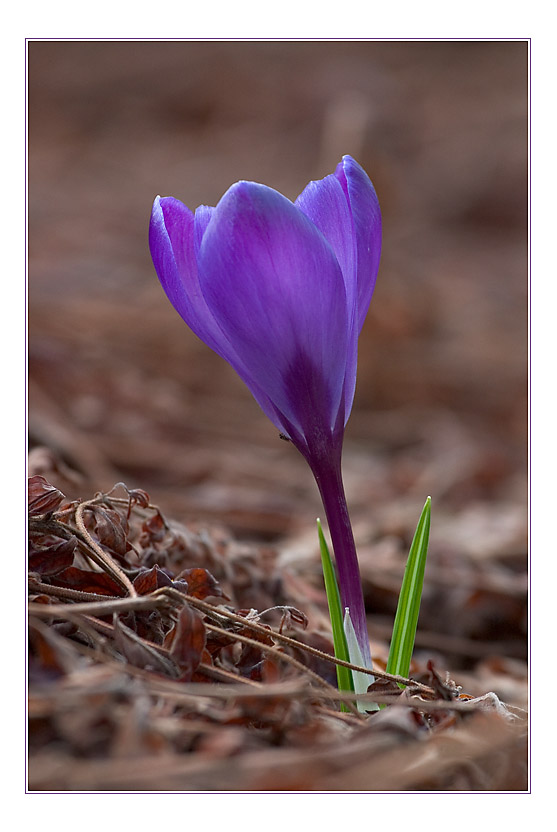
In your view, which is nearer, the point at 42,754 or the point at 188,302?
the point at 42,754

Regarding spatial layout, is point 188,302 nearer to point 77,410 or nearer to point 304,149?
point 77,410

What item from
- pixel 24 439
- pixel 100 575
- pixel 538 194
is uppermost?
pixel 538 194

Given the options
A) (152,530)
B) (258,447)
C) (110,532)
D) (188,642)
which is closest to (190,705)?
(188,642)

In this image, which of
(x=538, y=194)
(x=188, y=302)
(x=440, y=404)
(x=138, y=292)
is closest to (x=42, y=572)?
(x=188, y=302)

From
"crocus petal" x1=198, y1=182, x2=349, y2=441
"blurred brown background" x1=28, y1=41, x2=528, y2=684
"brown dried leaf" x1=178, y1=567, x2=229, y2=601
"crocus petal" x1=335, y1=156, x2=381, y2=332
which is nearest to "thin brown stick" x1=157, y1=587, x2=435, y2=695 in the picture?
"brown dried leaf" x1=178, y1=567, x2=229, y2=601

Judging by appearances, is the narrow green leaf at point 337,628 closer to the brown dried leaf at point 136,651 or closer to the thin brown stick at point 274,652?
the thin brown stick at point 274,652

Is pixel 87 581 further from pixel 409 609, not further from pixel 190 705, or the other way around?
pixel 409 609
